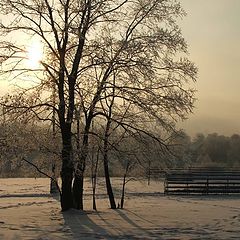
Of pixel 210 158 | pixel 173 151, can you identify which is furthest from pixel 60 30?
pixel 210 158

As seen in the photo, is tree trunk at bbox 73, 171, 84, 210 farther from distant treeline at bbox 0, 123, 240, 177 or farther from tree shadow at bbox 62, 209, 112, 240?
tree shadow at bbox 62, 209, 112, 240

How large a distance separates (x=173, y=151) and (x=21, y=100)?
6.89 metres

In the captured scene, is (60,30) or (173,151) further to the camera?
(173,151)

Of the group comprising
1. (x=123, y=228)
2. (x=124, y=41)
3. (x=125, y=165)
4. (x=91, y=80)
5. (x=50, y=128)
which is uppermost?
(x=124, y=41)

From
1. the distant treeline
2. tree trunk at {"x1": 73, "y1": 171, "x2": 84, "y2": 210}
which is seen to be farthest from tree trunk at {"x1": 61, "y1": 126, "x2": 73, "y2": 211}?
tree trunk at {"x1": 73, "y1": 171, "x2": 84, "y2": 210}

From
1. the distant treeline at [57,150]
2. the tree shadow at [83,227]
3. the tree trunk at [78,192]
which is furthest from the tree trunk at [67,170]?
the tree shadow at [83,227]

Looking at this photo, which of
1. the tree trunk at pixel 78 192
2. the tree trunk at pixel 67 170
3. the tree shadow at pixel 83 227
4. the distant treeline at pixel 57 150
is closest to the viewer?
the tree shadow at pixel 83 227

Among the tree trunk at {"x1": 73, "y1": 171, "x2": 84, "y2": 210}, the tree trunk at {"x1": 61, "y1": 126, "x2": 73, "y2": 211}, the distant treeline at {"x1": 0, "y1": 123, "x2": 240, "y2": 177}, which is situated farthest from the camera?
the tree trunk at {"x1": 73, "y1": 171, "x2": 84, "y2": 210}

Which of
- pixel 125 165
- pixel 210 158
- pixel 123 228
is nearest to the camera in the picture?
pixel 123 228

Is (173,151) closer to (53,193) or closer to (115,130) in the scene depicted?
(115,130)

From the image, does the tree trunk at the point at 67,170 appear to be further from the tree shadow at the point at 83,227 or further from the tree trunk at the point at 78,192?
the tree shadow at the point at 83,227

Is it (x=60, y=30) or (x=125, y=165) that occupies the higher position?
(x=60, y=30)

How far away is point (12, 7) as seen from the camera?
20.7 metres

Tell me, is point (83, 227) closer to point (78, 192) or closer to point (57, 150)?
point (57, 150)
